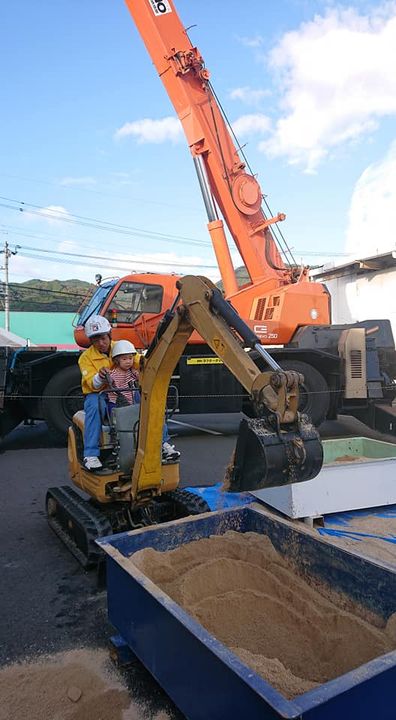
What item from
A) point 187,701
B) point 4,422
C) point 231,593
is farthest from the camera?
point 4,422

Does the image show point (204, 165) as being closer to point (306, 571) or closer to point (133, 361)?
point (133, 361)

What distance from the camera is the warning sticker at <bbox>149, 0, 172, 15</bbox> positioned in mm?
10570

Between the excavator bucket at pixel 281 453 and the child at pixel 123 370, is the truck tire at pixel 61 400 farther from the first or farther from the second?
the excavator bucket at pixel 281 453

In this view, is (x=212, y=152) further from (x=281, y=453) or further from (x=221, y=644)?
(x=221, y=644)

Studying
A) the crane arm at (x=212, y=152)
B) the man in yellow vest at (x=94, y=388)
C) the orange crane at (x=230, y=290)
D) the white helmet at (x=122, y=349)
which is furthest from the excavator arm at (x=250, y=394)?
the crane arm at (x=212, y=152)

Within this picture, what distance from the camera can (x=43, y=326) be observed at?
42344 mm

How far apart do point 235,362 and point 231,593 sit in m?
1.33

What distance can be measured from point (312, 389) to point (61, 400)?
14.8 feet

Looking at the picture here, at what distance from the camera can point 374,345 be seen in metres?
9.85

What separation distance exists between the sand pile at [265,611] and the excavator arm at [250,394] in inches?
21.9

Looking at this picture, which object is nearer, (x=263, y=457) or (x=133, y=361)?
(x=263, y=457)

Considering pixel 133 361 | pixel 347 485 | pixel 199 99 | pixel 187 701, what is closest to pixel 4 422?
pixel 133 361

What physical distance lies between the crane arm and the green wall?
33.0m

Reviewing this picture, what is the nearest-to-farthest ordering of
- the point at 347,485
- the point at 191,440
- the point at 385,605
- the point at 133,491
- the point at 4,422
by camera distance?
the point at 385,605
the point at 133,491
the point at 347,485
the point at 4,422
the point at 191,440
